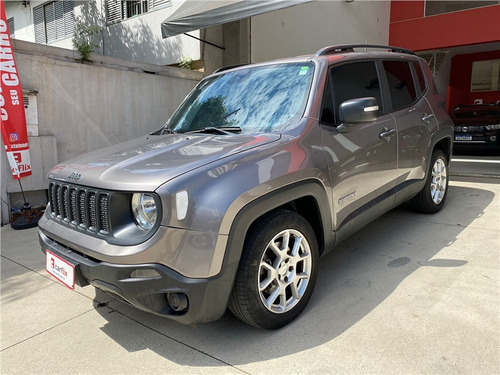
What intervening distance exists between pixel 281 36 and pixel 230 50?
1.52 metres

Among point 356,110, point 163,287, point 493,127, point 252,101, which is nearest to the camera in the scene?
point 163,287

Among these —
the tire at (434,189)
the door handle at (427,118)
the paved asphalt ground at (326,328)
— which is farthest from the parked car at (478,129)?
the paved asphalt ground at (326,328)

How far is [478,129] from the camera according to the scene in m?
9.60

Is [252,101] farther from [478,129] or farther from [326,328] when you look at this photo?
[478,129]

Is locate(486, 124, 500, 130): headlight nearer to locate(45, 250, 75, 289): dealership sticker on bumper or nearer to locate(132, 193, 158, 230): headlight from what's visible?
locate(132, 193, 158, 230): headlight

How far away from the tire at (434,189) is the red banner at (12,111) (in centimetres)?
541

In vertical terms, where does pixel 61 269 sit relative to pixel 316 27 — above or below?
below

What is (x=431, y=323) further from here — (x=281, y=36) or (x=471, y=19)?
(x=471, y=19)

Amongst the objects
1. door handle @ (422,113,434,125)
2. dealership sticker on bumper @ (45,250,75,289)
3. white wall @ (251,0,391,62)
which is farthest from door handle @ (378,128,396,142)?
white wall @ (251,0,391,62)

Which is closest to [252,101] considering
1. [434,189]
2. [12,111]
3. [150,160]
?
[150,160]

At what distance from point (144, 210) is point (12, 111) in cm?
451

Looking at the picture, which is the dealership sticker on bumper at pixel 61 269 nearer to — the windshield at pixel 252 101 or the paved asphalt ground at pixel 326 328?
the paved asphalt ground at pixel 326 328

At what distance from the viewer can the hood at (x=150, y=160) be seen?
2.17 m

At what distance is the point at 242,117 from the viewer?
10.0ft
